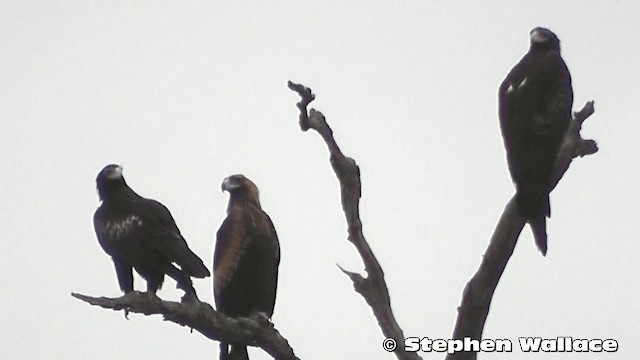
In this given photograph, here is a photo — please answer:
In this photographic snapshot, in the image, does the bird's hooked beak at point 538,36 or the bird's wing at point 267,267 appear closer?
the bird's hooked beak at point 538,36

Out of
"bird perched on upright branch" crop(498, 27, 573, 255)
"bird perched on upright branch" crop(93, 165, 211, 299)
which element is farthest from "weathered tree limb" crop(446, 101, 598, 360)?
"bird perched on upright branch" crop(93, 165, 211, 299)

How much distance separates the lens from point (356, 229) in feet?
22.9

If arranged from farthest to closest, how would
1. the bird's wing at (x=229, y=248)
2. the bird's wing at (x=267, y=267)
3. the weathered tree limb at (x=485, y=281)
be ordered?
the bird's wing at (x=267, y=267) → the bird's wing at (x=229, y=248) → the weathered tree limb at (x=485, y=281)

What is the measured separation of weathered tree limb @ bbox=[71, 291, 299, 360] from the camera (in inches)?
279

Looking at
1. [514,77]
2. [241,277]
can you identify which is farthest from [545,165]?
[241,277]

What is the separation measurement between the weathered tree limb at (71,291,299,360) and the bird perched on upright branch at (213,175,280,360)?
731mm

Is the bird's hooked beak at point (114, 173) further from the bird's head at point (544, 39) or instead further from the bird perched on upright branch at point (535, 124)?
the bird's head at point (544, 39)

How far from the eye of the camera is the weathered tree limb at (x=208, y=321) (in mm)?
7086

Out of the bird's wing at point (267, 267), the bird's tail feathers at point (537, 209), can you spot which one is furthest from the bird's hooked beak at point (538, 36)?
the bird's wing at point (267, 267)

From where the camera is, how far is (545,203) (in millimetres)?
7062

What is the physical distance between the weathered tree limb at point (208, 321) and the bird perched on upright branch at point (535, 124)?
2.06 meters

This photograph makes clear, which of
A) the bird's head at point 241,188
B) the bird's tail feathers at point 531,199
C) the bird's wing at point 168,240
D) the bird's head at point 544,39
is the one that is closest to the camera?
the bird's tail feathers at point 531,199

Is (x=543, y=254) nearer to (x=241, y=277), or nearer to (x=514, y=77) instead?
(x=514, y=77)

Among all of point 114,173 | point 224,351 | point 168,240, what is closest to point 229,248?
point 168,240
